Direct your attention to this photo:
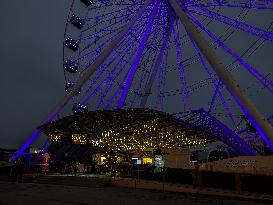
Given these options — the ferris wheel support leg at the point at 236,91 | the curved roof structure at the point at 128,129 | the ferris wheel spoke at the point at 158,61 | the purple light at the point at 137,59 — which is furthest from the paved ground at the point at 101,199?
the ferris wheel spoke at the point at 158,61

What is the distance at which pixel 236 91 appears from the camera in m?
13.5

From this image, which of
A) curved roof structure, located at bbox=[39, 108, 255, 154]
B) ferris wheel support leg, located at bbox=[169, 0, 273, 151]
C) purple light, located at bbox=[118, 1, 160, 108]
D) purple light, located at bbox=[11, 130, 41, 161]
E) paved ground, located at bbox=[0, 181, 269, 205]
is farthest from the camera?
purple light, located at bbox=[11, 130, 41, 161]

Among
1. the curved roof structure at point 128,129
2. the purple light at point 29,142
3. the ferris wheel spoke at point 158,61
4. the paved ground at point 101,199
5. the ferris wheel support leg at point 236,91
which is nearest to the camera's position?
the paved ground at point 101,199

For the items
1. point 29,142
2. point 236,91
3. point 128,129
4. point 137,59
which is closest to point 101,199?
point 236,91

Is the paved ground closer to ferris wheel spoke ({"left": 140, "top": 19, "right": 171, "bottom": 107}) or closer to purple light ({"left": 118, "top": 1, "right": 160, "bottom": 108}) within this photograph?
purple light ({"left": 118, "top": 1, "right": 160, "bottom": 108})

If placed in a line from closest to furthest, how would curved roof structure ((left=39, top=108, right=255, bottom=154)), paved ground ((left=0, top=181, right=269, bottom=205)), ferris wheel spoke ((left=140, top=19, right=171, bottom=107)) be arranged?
paved ground ((left=0, top=181, right=269, bottom=205)) < curved roof structure ((left=39, top=108, right=255, bottom=154)) < ferris wheel spoke ((left=140, top=19, right=171, bottom=107))

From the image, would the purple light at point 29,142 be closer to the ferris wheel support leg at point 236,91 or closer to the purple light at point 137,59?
the purple light at point 137,59

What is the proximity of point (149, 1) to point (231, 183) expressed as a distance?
41.5 feet

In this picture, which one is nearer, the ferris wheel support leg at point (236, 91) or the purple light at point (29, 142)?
the ferris wheel support leg at point (236, 91)

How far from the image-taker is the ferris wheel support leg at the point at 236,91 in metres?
12.6

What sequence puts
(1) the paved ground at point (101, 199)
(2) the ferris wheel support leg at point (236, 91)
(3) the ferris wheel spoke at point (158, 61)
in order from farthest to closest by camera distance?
(3) the ferris wheel spoke at point (158, 61) < (2) the ferris wheel support leg at point (236, 91) < (1) the paved ground at point (101, 199)

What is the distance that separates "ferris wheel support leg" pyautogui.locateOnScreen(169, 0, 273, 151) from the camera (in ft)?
41.5

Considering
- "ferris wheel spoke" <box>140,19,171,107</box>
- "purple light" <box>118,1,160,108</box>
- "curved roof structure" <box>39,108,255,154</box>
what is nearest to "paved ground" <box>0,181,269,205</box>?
"curved roof structure" <box>39,108,255,154</box>

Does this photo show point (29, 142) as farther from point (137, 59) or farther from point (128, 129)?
point (137, 59)
